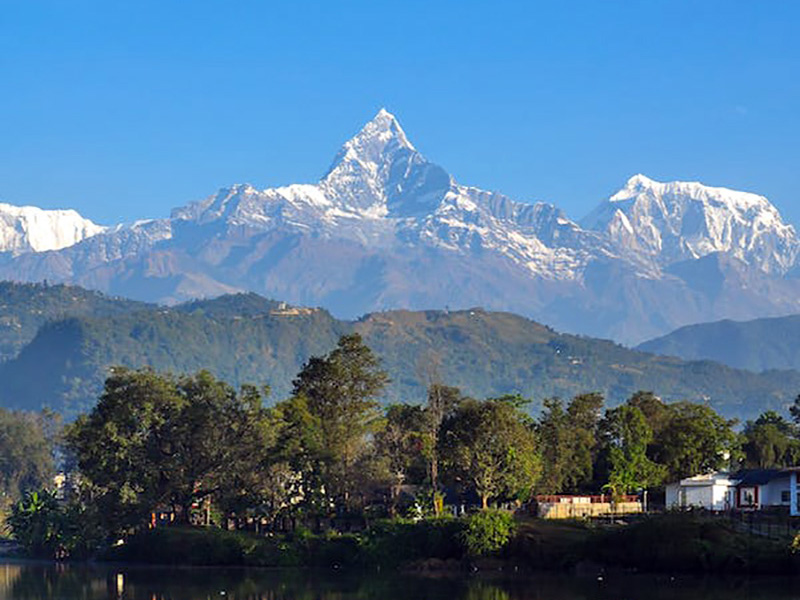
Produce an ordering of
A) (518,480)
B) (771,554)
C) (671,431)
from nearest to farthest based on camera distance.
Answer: (771,554), (518,480), (671,431)

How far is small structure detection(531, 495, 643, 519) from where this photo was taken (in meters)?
110

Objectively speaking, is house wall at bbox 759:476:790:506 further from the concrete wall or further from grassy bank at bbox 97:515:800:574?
grassy bank at bbox 97:515:800:574

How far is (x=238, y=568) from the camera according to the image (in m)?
112

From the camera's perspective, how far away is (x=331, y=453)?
4660 inches

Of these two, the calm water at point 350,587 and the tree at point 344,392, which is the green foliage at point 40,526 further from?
the tree at point 344,392

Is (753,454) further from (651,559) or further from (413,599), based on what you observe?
(413,599)

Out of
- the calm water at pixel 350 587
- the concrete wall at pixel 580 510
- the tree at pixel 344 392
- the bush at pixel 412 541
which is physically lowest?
the calm water at pixel 350 587

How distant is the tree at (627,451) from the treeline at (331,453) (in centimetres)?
14

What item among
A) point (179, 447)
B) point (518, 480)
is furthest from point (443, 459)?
point (179, 447)

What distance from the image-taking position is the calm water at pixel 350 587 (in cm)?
8444

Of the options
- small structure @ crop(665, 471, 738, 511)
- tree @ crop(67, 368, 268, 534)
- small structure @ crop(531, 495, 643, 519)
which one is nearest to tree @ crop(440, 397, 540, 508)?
small structure @ crop(531, 495, 643, 519)

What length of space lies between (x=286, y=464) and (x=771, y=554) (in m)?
40.5

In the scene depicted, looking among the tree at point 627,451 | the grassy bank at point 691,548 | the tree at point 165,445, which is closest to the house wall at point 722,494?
the tree at point 627,451

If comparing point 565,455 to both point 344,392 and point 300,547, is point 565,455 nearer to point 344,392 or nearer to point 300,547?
point 344,392
